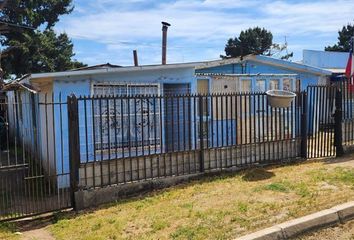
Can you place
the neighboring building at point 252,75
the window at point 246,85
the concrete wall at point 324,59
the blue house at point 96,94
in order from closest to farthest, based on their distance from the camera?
the blue house at point 96,94, the neighboring building at point 252,75, the window at point 246,85, the concrete wall at point 324,59

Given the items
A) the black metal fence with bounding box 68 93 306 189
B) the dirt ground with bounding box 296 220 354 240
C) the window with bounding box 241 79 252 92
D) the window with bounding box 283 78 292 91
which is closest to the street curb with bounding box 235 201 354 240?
the dirt ground with bounding box 296 220 354 240

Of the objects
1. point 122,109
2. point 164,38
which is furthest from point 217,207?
point 164,38

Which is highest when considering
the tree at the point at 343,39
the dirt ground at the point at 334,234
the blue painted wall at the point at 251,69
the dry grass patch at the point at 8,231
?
the tree at the point at 343,39

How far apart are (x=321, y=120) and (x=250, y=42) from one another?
4048 centimetres

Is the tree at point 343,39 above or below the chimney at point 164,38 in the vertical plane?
above

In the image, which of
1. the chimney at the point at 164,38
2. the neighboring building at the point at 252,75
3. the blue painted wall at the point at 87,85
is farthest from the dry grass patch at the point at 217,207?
the chimney at the point at 164,38

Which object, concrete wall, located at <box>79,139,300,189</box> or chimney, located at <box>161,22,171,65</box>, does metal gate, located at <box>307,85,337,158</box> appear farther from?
chimney, located at <box>161,22,171,65</box>

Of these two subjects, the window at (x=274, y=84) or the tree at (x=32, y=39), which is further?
the tree at (x=32, y=39)

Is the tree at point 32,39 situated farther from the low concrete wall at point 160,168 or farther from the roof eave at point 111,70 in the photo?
the low concrete wall at point 160,168

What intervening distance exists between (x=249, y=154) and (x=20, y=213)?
4.93m

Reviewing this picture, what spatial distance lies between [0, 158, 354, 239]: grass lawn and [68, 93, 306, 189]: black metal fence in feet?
1.72

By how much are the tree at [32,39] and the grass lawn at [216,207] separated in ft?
67.8

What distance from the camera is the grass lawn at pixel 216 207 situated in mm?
5637

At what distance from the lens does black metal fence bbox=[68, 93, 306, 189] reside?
7602mm
